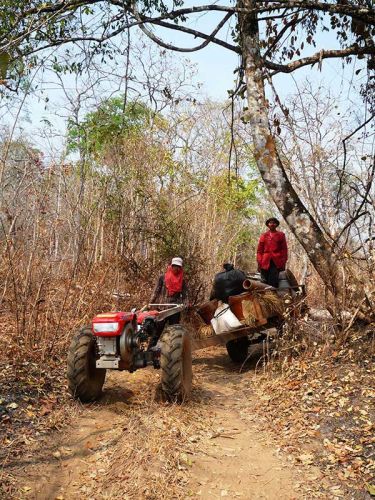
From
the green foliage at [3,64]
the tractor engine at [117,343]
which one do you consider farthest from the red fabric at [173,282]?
the green foliage at [3,64]

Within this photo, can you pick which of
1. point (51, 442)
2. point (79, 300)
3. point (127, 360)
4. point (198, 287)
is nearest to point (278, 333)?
point (127, 360)

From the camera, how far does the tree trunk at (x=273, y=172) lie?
6270 mm

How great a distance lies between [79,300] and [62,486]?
3.56 meters

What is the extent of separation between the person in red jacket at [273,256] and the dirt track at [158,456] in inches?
121

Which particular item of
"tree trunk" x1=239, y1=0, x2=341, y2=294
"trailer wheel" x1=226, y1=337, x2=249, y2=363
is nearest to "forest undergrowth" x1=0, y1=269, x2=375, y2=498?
"trailer wheel" x1=226, y1=337, x2=249, y2=363

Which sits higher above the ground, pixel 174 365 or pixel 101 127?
pixel 101 127

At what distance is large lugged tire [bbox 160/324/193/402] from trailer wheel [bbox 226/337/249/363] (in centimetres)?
243

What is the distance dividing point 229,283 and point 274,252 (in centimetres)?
160

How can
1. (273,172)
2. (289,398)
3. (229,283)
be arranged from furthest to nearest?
(229,283), (273,172), (289,398)

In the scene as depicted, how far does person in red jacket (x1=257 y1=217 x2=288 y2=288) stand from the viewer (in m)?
8.54

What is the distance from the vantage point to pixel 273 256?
28.0ft

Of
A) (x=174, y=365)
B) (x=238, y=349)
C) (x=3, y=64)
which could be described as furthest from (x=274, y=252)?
(x=3, y=64)

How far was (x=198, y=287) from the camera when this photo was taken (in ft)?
38.4

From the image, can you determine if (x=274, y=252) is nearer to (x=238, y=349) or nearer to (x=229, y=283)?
(x=229, y=283)
